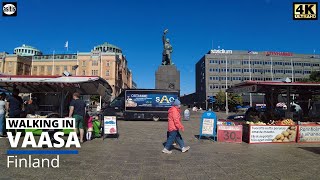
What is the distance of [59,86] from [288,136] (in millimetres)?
10489

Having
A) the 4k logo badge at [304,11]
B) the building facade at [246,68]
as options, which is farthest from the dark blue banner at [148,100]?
the building facade at [246,68]

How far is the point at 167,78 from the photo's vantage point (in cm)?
3303

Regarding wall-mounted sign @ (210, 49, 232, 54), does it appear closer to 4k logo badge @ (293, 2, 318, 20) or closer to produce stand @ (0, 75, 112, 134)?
produce stand @ (0, 75, 112, 134)

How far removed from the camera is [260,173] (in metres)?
6.50

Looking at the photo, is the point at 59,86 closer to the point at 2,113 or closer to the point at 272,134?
the point at 2,113

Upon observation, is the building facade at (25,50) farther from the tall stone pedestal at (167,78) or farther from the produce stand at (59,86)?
the produce stand at (59,86)

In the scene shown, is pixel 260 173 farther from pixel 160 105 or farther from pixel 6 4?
pixel 160 105

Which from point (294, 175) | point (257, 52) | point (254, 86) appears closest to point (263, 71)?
point (257, 52)

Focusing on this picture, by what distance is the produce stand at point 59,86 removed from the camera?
11.3 metres

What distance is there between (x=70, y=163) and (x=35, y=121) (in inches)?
194

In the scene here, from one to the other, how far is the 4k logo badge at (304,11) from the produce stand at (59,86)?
8382mm

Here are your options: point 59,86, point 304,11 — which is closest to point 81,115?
point 59,86

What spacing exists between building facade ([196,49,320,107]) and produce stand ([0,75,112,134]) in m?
98.0

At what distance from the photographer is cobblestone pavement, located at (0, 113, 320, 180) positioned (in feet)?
20.2
